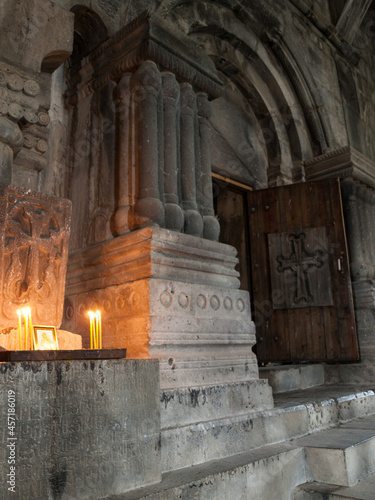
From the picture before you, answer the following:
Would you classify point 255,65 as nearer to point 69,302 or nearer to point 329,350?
point 329,350

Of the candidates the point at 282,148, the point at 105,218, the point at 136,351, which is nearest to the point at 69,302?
the point at 105,218

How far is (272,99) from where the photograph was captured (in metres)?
5.56

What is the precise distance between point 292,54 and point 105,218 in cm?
386

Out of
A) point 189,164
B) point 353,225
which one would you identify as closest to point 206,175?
point 189,164

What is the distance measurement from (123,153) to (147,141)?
217mm

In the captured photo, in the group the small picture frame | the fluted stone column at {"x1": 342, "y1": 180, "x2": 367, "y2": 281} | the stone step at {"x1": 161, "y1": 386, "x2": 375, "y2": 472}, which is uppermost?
the fluted stone column at {"x1": 342, "y1": 180, "x2": 367, "y2": 281}

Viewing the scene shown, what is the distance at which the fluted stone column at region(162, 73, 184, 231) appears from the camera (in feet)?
9.39

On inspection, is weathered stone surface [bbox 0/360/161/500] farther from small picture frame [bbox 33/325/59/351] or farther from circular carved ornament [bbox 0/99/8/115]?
circular carved ornament [bbox 0/99/8/115]

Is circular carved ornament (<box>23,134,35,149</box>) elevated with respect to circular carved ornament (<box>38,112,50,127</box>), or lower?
lower

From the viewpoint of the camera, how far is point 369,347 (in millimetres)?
4520

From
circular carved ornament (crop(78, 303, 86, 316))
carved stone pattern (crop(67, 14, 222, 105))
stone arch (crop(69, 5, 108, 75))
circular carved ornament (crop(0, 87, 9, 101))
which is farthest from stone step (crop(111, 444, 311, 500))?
stone arch (crop(69, 5, 108, 75))

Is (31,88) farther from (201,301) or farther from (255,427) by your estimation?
(255,427)

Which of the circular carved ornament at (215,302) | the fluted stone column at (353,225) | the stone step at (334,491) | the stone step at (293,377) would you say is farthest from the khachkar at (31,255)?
the fluted stone column at (353,225)

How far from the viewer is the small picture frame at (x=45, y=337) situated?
6.50 ft
